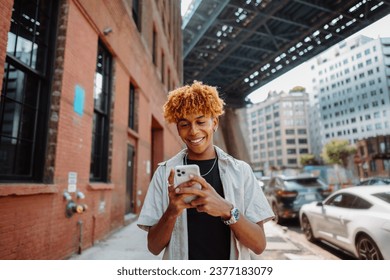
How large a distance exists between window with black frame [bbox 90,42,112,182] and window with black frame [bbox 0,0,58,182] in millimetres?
1493

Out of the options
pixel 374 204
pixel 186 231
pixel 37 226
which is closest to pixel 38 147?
pixel 37 226

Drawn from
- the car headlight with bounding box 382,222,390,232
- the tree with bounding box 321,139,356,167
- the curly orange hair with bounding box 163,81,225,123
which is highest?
the tree with bounding box 321,139,356,167

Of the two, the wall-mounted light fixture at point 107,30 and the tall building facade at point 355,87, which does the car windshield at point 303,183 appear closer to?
the tall building facade at point 355,87

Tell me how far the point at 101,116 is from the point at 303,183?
5620 mm

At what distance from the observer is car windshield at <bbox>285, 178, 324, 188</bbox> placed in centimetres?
727

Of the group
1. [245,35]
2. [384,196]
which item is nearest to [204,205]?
[384,196]

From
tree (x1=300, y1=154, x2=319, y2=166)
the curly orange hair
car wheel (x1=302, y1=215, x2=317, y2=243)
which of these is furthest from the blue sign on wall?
tree (x1=300, y1=154, x2=319, y2=166)

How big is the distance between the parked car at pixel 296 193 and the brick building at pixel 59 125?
4271 mm

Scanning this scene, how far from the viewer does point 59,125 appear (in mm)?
3404

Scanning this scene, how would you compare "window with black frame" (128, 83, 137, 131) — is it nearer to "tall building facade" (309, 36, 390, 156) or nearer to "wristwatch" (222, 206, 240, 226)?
"tall building facade" (309, 36, 390, 156)

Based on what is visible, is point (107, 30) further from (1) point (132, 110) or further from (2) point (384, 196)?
(2) point (384, 196)

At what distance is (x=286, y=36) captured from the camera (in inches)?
525
